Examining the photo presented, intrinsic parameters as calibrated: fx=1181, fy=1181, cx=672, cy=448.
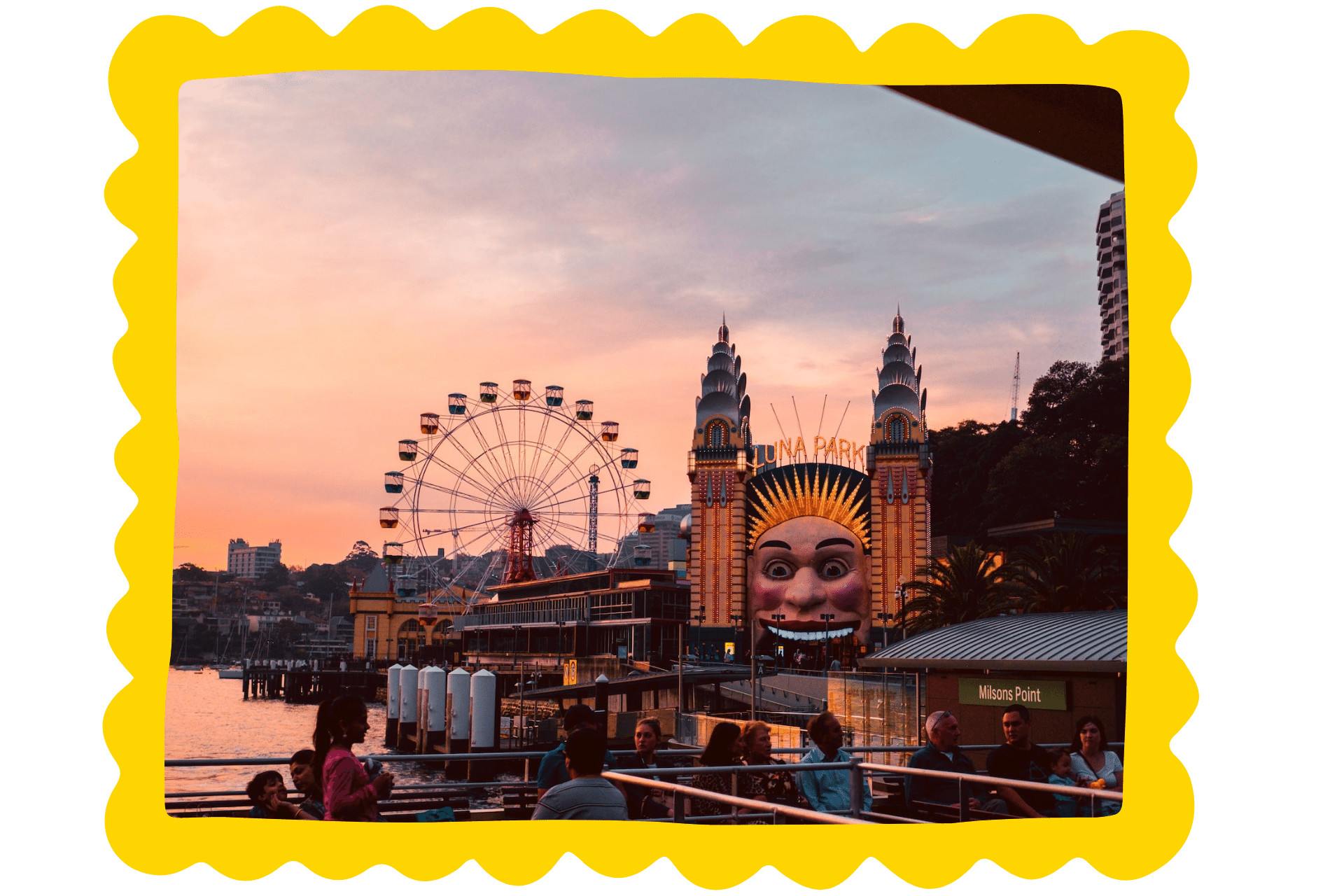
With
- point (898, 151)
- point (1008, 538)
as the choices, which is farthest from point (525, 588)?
point (898, 151)

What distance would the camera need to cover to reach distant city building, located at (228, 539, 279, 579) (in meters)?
7.84

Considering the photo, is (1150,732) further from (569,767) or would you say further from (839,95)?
(839,95)

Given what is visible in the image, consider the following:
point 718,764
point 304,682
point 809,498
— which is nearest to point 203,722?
point 718,764

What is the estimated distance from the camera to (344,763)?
17.4 ft

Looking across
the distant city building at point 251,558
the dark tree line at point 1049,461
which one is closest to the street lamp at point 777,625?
the dark tree line at point 1049,461

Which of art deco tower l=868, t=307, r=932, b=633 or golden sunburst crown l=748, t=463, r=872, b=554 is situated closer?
art deco tower l=868, t=307, r=932, b=633

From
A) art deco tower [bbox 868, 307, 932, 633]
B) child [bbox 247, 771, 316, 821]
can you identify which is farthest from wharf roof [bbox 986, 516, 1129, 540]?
art deco tower [bbox 868, 307, 932, 633]

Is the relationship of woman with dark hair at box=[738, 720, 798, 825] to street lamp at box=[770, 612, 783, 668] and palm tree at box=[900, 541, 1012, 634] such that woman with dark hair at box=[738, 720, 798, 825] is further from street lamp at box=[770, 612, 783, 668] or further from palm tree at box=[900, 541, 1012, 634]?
street lamp at box=[770, 612, 783, 668]

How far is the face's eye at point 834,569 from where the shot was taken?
1283 inches

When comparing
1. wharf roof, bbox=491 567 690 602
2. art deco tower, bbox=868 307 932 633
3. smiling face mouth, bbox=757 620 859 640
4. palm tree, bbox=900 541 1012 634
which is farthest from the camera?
wharf roof, bbox=491 567 690 602

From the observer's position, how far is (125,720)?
588 cm

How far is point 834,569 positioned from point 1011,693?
21.6 meters

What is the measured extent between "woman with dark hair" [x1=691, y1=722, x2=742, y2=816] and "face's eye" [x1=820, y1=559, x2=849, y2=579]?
2676 cm

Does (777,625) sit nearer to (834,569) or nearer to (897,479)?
(834,569)
